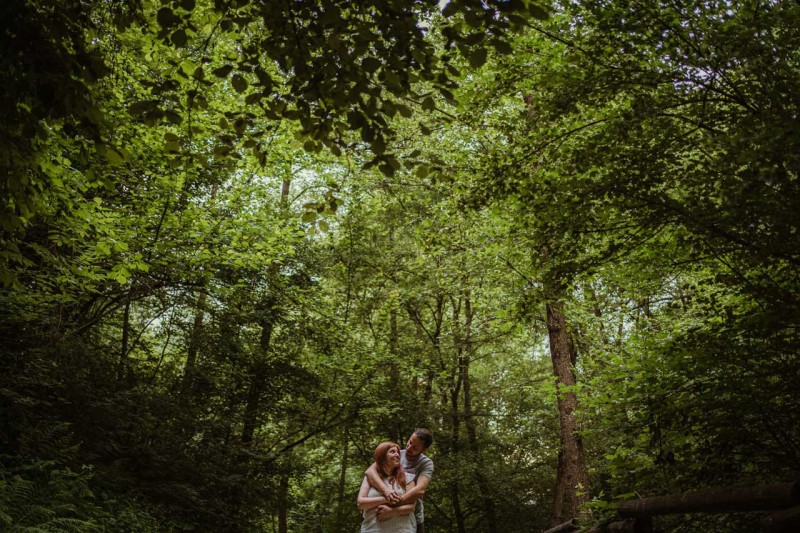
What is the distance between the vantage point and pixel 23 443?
820 cm

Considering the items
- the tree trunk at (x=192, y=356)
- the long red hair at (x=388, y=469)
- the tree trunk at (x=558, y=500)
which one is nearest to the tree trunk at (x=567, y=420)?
the tree trunk at (x=558, y=500)

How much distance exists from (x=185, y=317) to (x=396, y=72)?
38.4 ft

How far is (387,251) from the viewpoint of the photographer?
18.4m

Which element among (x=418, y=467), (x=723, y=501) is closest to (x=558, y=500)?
(x=418, y=467)

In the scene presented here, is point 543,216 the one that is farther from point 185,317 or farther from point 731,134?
point 185,317

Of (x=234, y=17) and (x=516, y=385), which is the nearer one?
(x=234, y=17)

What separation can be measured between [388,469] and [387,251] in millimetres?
13026

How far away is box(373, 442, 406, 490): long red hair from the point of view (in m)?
5.64

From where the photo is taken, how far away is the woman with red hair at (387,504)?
215 inches

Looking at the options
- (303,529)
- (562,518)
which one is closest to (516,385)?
(562,518)

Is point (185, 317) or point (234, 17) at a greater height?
point (185, 317)

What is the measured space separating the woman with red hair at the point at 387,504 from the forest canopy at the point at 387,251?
5.81ft

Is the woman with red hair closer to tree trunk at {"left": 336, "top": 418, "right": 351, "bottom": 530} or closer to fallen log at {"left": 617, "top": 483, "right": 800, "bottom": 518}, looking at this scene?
fallen log at {"left": 617, "top": 483, "right": 800, "bottom": 518}

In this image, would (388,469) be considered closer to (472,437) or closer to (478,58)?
(478,58)
